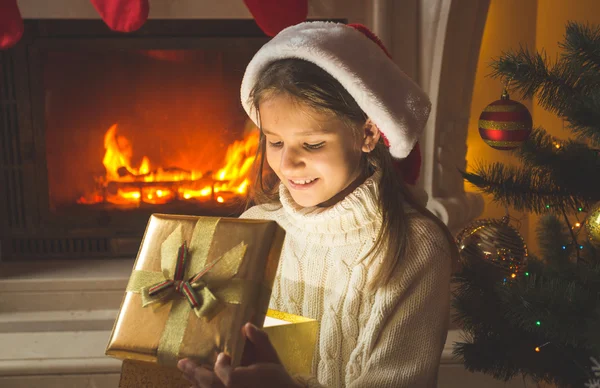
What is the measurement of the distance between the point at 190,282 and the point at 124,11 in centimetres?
99

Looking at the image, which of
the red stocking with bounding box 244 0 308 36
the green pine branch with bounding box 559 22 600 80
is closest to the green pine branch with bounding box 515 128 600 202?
the green pine branch with bounding box 559 22 600 80

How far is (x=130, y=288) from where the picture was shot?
677mm

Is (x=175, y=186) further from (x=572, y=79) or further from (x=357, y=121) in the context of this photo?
(x=572, y=79)

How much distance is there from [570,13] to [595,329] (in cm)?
142

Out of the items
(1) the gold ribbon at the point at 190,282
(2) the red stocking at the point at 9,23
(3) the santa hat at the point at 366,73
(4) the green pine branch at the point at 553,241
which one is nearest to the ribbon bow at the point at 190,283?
(1) the gold ribbon at the point at 190,282

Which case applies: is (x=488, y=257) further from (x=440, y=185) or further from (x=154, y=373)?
(x=154, y=373)

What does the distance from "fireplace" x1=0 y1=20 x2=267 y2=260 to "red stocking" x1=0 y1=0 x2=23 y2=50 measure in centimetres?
A: 35

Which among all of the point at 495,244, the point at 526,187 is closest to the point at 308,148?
the point at 526,187

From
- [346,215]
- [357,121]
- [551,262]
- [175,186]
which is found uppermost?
[357,121]

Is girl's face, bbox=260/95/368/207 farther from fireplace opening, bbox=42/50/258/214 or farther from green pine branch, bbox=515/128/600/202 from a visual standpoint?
fireplace opening, bbox=42/50/258/214

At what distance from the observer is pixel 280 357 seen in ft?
2.25

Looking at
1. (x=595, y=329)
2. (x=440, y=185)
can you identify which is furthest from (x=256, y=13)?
(x=595, y=329)

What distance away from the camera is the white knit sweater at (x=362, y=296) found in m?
0.74

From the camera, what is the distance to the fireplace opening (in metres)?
1.99
